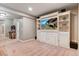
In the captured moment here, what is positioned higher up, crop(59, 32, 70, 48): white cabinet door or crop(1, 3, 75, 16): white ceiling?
crop(1, 3, 75, 16): white ceiling

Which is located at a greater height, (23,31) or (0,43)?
(23,31)

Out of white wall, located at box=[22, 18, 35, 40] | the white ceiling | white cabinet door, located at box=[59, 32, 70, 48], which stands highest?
the white ceiling

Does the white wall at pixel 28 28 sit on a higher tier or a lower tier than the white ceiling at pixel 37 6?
lower

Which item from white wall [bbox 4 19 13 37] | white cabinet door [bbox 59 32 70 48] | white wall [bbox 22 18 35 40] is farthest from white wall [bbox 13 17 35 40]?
white cabinet door [bbox 59 32 70 48]

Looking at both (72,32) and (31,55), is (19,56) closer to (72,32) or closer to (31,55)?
(31,55)

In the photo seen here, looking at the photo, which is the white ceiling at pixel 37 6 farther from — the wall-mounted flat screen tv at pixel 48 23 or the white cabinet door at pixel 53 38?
the white cabinet door at pixel 53 38

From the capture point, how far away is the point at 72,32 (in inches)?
50.9

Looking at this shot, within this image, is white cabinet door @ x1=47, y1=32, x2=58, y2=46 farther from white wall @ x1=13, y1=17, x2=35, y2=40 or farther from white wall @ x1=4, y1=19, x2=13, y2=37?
white wall @ x1=4, y1=19, x2=13, y2=37

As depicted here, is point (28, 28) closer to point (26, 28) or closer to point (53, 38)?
point (26, 28)

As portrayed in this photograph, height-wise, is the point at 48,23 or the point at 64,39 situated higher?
the point at 48,23

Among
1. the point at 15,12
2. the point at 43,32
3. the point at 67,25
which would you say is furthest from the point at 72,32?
the point at 15,12

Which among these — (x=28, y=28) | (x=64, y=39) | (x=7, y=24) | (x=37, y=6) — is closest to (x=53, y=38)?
(x=64, y=39)

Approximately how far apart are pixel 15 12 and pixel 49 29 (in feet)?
2.13

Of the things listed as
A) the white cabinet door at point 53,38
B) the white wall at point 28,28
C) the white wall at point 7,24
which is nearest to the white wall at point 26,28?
the white wall at point 28,28
